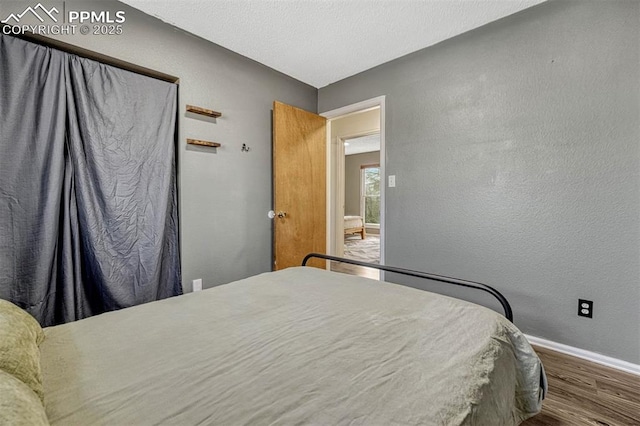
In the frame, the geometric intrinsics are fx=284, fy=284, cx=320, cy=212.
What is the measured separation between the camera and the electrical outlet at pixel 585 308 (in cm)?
194

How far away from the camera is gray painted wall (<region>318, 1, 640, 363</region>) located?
6.02 ft

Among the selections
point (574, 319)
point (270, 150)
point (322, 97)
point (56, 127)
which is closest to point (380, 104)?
point (322, 97)

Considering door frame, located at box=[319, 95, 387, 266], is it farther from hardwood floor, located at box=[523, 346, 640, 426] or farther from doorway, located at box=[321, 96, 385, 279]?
hardwood floor, located at box=[523, 346, 640, 426]

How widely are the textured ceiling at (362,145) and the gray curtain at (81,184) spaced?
5266mm

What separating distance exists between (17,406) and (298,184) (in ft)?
9.52

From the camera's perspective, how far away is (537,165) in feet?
6.98

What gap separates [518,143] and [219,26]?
2.60 metres

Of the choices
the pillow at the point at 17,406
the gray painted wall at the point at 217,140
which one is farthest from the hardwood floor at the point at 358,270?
the pillow at the point at 17,406

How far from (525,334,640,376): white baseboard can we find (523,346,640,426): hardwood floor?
5 cm

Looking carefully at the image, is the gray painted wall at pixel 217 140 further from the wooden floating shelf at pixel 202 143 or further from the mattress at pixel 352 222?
the mattress at pixel 352 222

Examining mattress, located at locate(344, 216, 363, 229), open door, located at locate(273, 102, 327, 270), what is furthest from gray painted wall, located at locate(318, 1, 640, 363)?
mattress, located at locate(344, 216, 363, 229)

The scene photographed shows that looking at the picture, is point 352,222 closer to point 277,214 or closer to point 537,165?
point 277,214

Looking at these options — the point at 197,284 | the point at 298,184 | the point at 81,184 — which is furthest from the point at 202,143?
the point at 197,284

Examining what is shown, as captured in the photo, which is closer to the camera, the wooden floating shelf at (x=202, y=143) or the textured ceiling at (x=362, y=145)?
the wooden floating shelf at (x=202, y=143)
